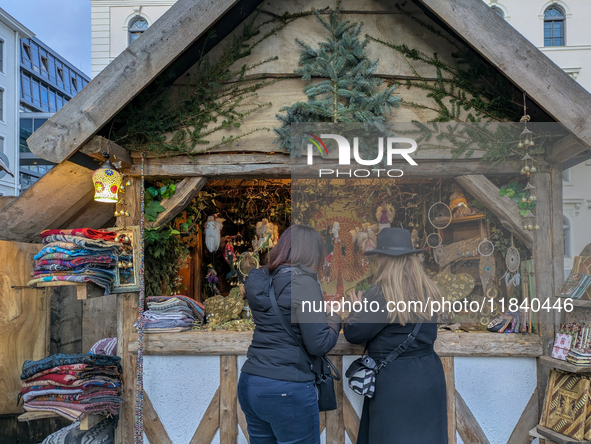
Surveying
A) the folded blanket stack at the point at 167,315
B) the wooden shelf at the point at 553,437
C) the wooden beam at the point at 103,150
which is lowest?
the wooden shelf at the point at 553,437

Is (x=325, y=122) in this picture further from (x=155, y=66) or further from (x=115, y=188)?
(x=115, y=188)

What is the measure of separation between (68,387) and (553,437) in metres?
3.48

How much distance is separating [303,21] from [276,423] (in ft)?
10.0

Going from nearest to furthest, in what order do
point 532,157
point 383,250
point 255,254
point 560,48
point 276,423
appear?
point 276,423 → point 383,250 → point 532,157 → point 255,254 → point 560,48

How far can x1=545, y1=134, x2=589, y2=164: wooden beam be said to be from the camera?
313 centimetres

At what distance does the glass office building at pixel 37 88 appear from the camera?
28.3 metres

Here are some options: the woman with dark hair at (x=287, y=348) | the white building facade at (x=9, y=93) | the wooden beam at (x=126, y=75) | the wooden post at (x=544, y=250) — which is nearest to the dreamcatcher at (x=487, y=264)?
the wooden post at (x=544, y=250)

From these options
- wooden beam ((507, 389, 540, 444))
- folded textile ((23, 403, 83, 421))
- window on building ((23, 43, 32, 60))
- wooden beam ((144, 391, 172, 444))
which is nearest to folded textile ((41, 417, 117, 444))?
wooden beam ((144, 391, 172, 444))

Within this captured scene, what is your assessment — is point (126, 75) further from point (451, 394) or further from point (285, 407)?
point (451, 394)

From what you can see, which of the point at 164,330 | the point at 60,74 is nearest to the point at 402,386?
the point at 164,330

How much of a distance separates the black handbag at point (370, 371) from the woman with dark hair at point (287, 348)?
0.90 feet

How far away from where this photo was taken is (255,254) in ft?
16.0

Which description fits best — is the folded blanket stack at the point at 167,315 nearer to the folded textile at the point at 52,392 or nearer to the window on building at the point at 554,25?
the folded textile at the point at 52,392

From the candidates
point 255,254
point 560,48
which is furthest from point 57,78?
point 255,254
